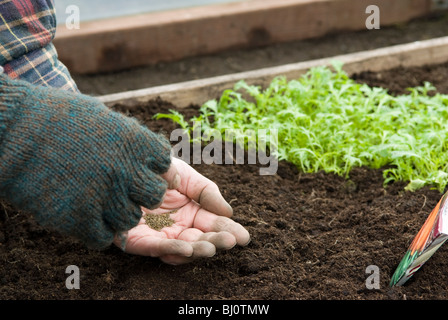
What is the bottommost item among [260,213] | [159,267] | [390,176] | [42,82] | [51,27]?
[159,267]

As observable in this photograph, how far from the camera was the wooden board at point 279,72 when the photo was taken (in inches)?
126

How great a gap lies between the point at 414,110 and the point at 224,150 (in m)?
1.10

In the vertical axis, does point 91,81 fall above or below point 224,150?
above

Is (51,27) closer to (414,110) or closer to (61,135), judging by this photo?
(61,135)

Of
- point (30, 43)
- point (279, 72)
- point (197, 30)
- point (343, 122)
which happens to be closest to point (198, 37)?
point (197, 30)

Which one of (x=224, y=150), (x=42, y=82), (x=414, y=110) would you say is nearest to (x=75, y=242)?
(x=42, y=82)

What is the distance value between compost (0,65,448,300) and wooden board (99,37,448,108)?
2.64ft

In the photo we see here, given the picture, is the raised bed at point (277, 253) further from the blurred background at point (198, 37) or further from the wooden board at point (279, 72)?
the blurred background at point (198, 37)

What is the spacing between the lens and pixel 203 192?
2.11 m

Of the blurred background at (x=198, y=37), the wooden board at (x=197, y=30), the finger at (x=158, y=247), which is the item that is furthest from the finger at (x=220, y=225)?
the wooden board at (x=197, y=30)

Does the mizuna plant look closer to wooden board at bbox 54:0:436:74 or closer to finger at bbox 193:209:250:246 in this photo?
finger at bbox 193:209:250:246

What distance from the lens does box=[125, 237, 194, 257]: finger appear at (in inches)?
72.5

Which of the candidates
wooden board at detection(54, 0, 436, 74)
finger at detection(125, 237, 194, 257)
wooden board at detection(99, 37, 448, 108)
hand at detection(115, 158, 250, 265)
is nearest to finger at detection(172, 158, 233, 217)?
hand at detection(115, 158, 250, 265)

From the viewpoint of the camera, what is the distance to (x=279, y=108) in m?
3.03
